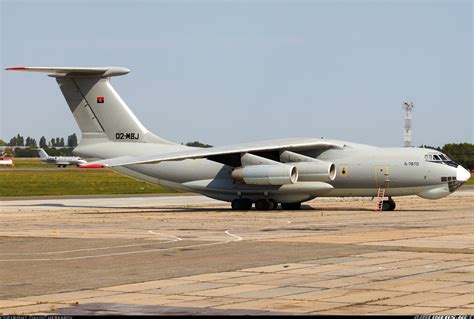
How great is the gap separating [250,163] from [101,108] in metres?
8.73

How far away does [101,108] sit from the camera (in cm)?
4678

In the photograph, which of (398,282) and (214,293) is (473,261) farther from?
(214,293)

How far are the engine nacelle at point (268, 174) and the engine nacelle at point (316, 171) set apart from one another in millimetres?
403

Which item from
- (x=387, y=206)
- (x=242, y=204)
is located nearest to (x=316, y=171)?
(x=387, y=206)

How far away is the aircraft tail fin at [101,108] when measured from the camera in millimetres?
46625

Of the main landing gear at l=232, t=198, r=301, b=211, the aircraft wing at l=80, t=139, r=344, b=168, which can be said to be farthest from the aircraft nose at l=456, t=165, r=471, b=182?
the main landing gear at l=232, t=198, r=301, b=211

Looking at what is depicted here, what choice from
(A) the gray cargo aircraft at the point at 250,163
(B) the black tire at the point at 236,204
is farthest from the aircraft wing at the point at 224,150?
(B) the black tire at the point at 236,204

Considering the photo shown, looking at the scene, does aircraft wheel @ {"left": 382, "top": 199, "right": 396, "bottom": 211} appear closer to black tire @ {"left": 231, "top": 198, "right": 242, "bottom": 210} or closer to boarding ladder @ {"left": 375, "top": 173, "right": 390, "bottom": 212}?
boarding ladder @ {"left": 375, "top": 173, "right": 390, "bottom": 212}

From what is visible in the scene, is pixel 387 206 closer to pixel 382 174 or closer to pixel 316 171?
pixel 382 174

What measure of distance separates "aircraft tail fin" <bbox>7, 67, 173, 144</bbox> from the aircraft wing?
9.49 ft

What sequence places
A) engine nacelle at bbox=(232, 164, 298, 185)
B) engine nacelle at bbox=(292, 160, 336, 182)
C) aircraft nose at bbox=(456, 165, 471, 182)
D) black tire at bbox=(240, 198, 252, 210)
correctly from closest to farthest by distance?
engine nacelle at bbox=(232, 164, 298, 185) < engine nacelle at bbox=(292, 160, 336, 182) < aircraft nose at bbox=(456, 165, 471, 182) < black tire at bbox=(240, 198, 252, 210)

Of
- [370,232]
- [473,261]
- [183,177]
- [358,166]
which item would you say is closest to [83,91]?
[183,177]

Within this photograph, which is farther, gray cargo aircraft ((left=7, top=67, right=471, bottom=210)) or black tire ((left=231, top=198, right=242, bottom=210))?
black tire ((left=231, top=198, right=242, bottom=210))

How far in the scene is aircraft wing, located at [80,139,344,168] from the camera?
135 ft
